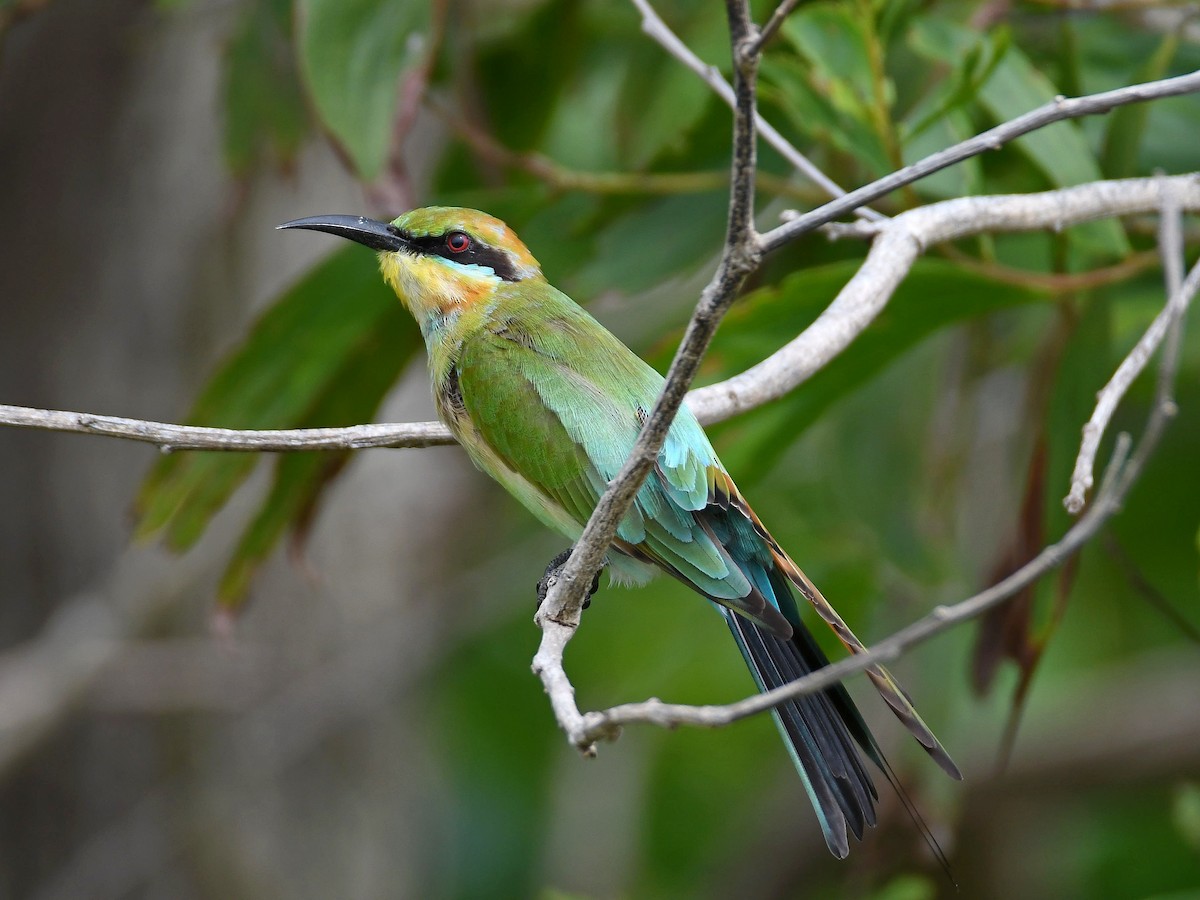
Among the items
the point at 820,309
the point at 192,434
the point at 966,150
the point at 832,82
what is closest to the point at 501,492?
the point at 820,309

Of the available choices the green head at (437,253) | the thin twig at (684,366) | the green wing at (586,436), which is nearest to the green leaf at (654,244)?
the green head at (437,253)

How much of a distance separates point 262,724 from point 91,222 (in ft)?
5.04

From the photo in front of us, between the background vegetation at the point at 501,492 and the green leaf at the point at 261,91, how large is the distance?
0.01 meters

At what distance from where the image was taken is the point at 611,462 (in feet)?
6.17

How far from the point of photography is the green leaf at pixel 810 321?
2289mm

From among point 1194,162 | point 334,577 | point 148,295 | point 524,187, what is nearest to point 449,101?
point 524,187

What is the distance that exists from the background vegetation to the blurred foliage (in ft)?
0.03

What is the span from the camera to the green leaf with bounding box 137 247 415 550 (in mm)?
2465

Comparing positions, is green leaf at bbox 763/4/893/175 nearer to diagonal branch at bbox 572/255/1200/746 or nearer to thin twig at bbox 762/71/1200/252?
thin twig at bbox 762/71/1200/252

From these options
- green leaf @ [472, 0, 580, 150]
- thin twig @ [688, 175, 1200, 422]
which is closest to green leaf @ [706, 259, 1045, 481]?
thin twig @ [688, 175, 1200, 422]

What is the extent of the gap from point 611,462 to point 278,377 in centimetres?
103

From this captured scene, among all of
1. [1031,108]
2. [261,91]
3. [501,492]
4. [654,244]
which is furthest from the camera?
[501,492]

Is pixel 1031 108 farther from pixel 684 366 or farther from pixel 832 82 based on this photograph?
pixel 684 366

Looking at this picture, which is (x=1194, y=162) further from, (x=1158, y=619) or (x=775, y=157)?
(x=1158, y=619)
